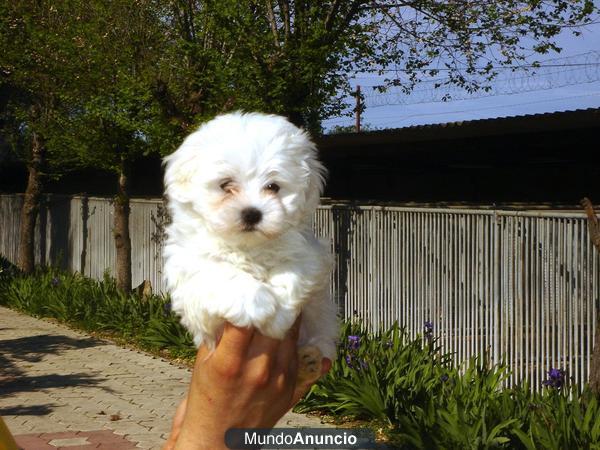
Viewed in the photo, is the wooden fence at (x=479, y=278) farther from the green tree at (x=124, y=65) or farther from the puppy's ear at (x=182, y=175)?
the puppy's ear at (x=182, y=175)

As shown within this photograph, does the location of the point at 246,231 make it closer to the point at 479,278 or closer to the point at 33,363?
the point at 479,278

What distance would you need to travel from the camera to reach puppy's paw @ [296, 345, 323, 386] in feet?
9.77

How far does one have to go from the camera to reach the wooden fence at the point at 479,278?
8.55 meters

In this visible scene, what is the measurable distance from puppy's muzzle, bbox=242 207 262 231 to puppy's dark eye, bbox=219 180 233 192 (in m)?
0.13

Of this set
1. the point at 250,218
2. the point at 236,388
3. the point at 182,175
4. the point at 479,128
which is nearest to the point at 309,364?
the point at 236,388

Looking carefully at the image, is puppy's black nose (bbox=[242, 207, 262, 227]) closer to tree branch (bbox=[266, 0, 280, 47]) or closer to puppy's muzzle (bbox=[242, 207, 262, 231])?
puppy's muzzle (bbox=[242, 207, 262, 231])

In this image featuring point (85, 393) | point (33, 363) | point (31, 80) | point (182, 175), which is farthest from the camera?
point (31, 80)

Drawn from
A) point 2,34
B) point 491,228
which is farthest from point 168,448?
point 2,34

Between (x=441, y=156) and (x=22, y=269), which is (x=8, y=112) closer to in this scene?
(x=22, y=269)

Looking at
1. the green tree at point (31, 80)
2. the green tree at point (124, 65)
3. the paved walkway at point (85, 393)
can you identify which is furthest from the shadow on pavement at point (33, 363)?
the green tree at point (31, 80)

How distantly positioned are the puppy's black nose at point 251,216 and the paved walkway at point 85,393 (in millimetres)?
5780

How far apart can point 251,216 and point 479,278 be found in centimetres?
736

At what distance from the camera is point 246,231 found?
109 inches

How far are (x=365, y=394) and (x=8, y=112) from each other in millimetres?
14483
